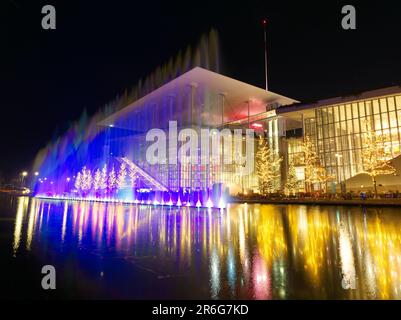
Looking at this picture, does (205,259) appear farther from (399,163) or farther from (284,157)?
(284,157)

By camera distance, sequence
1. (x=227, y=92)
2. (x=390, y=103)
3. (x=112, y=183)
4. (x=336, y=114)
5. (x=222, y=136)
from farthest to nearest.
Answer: (x=112, y=183) → (x=222, y=136) → (x=227, y=92) → (x=336, y=114) → (x=390, y=103)

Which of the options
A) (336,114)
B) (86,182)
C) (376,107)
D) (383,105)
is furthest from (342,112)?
(86,182)

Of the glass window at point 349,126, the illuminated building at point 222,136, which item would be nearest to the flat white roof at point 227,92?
the illuminated building at point 222,136

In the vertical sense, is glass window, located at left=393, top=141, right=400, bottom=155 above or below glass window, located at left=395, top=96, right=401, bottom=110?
below

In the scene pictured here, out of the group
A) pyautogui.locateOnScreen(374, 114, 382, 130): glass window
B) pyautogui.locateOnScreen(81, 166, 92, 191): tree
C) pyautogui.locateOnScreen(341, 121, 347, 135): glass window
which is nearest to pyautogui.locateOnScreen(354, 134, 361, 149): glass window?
pyautogui.locateOnScreen(341, 121, 347, 135): glass window

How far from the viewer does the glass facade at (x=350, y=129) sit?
34375mm

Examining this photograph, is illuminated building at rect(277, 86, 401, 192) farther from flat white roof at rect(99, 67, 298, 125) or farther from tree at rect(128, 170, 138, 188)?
tree at rect(128, 170, 138, 188)

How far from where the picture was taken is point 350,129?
3822cm

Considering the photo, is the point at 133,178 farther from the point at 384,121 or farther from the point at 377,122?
the point at 384,121

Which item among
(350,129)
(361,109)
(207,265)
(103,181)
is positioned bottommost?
(207,265)

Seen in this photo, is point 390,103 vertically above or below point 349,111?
below

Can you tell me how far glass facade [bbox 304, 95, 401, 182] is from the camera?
34375mm

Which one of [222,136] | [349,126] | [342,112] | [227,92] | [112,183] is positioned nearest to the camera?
[349,126]

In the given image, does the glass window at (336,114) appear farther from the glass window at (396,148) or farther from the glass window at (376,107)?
the glass window at (396,148)
